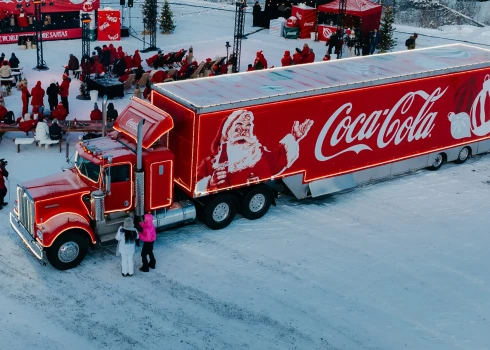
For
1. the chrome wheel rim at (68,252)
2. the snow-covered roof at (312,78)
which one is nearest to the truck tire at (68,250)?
the chrome wheel rim at (68,252)

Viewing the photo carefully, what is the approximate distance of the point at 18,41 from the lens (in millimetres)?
31500

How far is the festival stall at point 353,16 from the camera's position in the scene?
114ft

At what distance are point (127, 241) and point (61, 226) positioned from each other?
1.25 m

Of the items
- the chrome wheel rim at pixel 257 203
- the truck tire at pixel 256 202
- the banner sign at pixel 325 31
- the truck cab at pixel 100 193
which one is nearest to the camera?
the truck cab at pixel 100 193

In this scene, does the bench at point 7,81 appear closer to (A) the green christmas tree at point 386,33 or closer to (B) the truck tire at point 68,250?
(B) the truck tire at point 68,250

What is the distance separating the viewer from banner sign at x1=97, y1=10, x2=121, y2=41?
33.2 m

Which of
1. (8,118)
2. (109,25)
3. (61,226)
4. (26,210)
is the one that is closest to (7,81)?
(8,118)

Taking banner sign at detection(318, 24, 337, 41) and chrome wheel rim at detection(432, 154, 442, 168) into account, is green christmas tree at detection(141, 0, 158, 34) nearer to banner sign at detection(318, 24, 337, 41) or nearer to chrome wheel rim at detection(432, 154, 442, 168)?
banner sign at detection(318, 24, 337, 41)

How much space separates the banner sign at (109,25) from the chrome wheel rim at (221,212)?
20110 millimetres

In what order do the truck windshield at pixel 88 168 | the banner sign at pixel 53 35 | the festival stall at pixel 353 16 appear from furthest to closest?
the festival stall at pixel 353 16
the banner sign at pixel 53 35
the truck windshield at pixel 88 168

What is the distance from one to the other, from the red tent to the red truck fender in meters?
24.1

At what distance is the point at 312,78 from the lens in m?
17.0

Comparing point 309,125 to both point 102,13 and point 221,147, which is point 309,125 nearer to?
point 221,147

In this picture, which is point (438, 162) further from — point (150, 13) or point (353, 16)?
point (150, 13)
